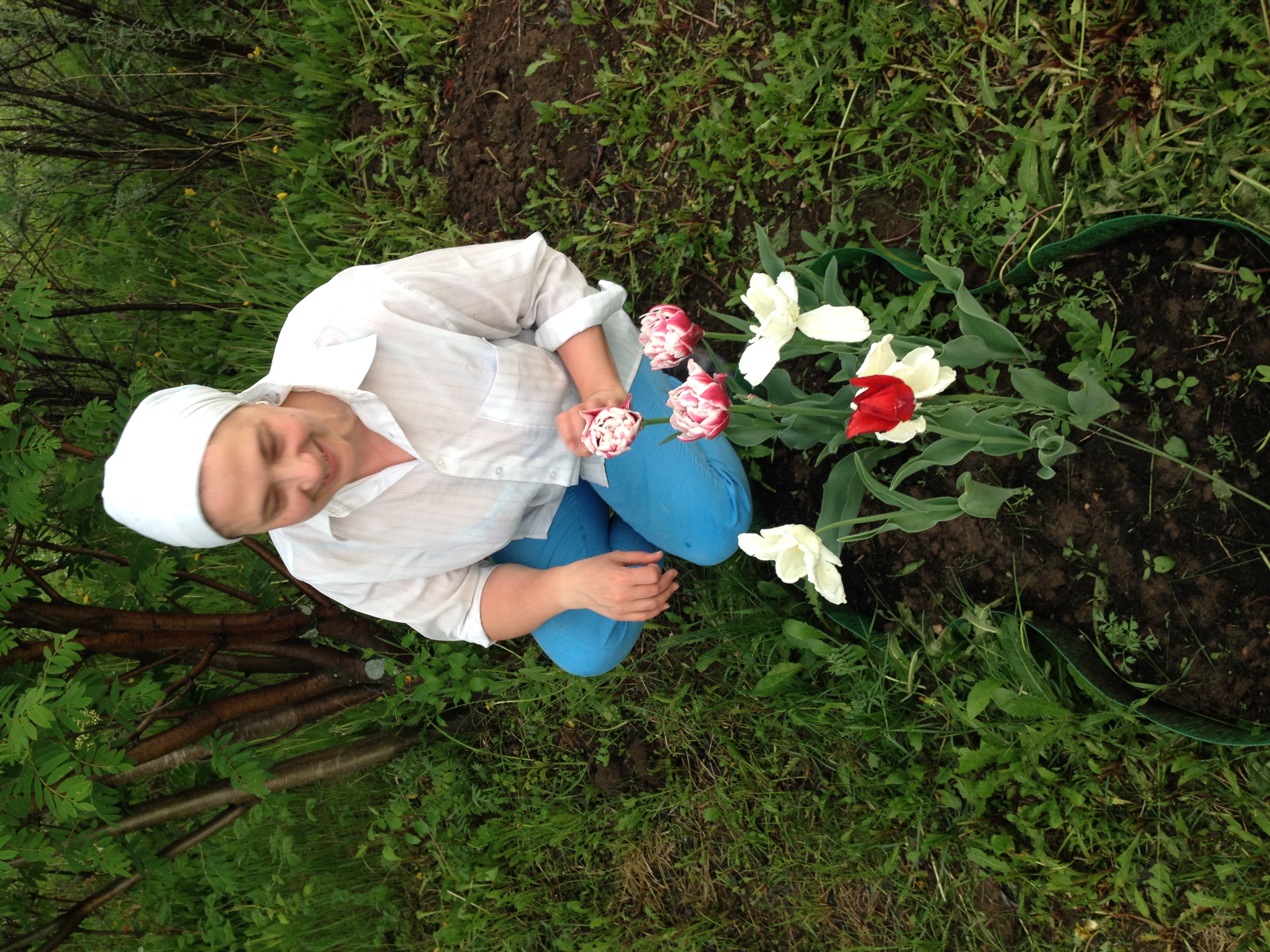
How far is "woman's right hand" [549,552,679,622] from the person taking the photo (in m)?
1.54

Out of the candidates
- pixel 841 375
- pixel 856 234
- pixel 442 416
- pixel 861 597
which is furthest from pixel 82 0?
pixel 861 597

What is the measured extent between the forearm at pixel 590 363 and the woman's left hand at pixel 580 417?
0.04 metres

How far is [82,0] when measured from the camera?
2.88m

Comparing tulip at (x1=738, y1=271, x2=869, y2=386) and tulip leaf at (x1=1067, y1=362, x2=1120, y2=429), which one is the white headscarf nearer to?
tulip at (x1=738, y1=271, x2=869, y2=386)

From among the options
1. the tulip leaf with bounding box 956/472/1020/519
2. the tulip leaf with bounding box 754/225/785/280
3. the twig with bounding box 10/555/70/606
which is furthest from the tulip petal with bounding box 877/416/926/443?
the twig with bounding box 10/555/70/606

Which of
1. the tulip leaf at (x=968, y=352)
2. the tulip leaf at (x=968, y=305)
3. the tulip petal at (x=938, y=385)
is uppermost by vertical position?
the tulip petal at (x=938, y=385)

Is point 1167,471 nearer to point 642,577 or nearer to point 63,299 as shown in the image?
point 642,577

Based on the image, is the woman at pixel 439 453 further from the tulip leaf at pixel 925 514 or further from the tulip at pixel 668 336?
the tulip leaf at pixel 925 514

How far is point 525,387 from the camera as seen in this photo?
64.0 inches

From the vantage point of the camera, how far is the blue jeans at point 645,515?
183 cm

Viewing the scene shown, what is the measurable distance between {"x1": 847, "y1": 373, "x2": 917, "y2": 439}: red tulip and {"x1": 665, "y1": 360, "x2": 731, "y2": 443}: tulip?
0.18 meters

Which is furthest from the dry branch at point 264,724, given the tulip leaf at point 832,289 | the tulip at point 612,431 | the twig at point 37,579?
the tulip leaf at point 832,289

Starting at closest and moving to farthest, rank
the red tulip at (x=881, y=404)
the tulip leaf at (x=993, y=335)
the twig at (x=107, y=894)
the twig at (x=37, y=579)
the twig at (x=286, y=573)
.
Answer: the red tulip at (x=881, y=404), the tulip leaf at (x=993, y=335), the twig at (x=37, y=579), the twig at (x=107, y=894), the twig at (x=286, y=573)

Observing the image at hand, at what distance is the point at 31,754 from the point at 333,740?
41.3 inches
